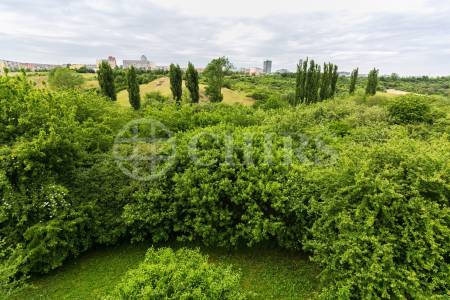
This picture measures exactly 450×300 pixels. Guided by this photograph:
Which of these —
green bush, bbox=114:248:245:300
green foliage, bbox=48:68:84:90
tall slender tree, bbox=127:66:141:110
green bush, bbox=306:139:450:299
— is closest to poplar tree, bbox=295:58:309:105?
tall slender tree, bbox=127:66:141:110

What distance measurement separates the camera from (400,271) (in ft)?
20.3

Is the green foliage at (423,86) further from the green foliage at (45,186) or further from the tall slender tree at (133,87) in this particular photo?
the green foliage at (45,186)

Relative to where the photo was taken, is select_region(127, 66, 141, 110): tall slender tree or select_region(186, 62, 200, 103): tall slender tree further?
select_region(186, 62, 200, 103): tall slender tree

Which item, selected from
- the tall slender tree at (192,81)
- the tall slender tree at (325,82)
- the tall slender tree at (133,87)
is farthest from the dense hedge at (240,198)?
the tall slender tree at (192,81)

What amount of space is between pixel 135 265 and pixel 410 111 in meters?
17.5

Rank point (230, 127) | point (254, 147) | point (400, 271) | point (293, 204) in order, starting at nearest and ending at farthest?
1. point (400, 271)
2. point (293, 204)
3. point (254, 147)
4. point (230, 127)

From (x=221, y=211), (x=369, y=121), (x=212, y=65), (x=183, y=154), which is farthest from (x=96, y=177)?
(x=212, y=65)

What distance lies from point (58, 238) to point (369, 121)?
15575mm

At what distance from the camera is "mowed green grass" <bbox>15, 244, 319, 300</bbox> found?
8.00 metres

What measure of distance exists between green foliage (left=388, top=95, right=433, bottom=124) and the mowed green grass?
12276 millimetres

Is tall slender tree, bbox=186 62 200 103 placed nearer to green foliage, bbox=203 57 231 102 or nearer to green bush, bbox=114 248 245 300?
green foliage, bbox=203 57 231 102

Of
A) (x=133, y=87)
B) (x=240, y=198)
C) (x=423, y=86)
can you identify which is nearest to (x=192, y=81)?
(x=133, y=87)

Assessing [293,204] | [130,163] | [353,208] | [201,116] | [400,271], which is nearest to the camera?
[400,271]

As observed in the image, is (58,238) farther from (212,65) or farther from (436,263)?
(212,65)
